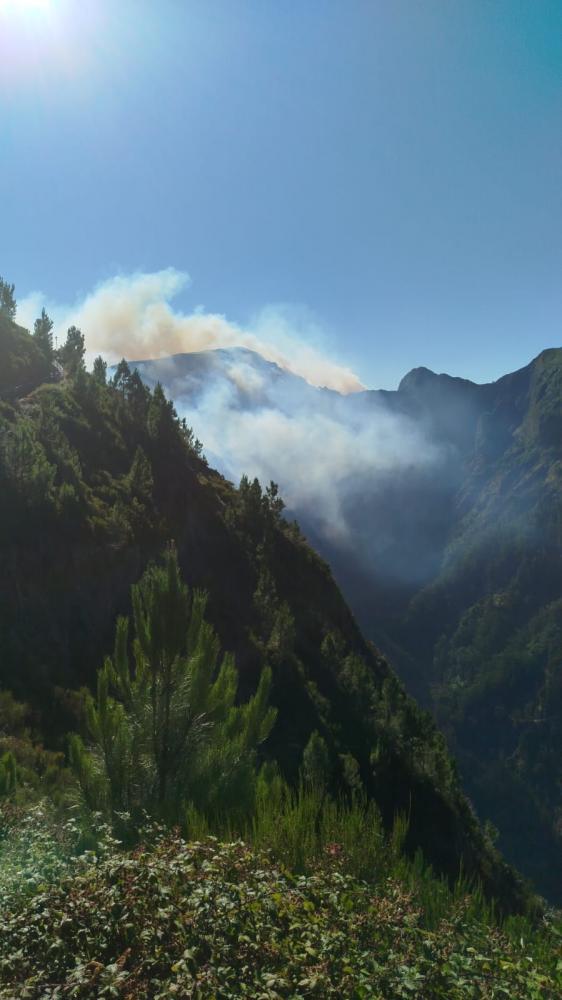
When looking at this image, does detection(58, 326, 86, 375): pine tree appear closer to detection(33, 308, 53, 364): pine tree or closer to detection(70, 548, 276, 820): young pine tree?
detection(33, 308, 53, 364): pine tree

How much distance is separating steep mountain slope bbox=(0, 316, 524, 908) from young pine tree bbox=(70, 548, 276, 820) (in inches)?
→ 557

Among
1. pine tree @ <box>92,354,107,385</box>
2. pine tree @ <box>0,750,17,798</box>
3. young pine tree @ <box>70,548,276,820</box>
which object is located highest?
pine tree @ <box>92,354,107,385</box>

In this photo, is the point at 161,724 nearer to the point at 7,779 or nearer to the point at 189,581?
the point at 7,779

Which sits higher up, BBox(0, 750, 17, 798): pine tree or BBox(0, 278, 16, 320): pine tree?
BBox(0, 278, 16, 320): pine tree

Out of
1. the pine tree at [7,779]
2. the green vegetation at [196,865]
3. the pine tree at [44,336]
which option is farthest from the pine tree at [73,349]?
the pine tree at [7,779]

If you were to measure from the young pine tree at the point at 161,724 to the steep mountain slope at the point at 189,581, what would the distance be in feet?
46.4

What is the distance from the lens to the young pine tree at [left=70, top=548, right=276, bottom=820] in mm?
9484

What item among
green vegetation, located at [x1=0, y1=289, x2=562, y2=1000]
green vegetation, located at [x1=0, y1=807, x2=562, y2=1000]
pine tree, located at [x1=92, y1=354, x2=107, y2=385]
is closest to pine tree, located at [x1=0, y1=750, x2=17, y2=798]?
green vegetation, located at [x1=0, y1=289, x2=562, y2=1000]

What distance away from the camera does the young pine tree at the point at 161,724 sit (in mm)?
9484

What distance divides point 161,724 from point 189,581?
38.0 meters

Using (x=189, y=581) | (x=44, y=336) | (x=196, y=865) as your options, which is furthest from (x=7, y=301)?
(x=196, y=865)

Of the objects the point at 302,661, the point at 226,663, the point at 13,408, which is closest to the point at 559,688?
the point at 302,661

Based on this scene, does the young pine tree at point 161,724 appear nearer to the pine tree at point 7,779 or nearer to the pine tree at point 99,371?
the pine tree at point 7,779

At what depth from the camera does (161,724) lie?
32.7ft
